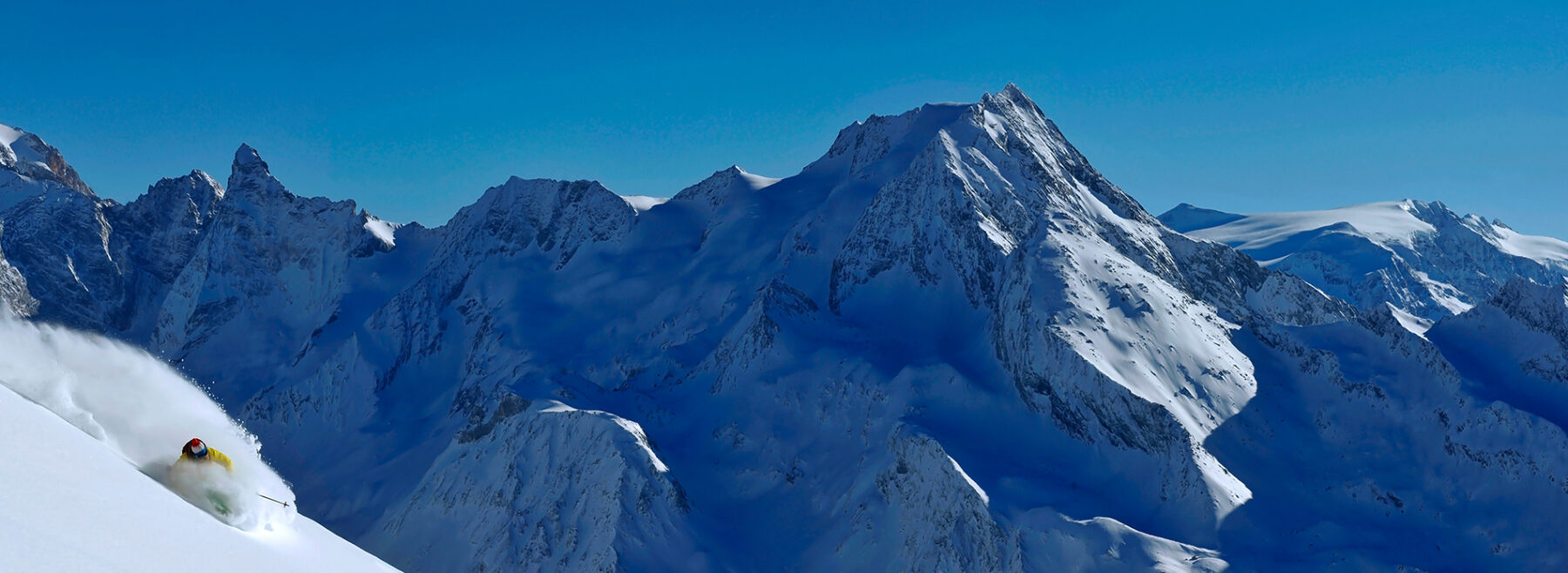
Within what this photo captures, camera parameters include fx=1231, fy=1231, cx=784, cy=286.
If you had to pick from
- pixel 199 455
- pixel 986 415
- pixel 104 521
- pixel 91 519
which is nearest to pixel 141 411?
pixel 199 455

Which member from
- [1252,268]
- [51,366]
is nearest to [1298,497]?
[1252,268]

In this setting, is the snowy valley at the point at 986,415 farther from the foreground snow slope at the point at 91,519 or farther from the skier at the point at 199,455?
the foreground snow slope at the point at 91,519

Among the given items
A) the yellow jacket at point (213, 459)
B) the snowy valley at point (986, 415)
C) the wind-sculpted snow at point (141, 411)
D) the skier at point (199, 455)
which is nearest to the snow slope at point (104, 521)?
the wind-sculpted snow at point (141, 411)

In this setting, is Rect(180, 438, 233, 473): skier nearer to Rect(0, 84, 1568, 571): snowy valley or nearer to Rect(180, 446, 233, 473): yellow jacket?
Rect(180, 446, 233, 473): yellow jacket

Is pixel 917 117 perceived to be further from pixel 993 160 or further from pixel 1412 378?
pixel 1412 378

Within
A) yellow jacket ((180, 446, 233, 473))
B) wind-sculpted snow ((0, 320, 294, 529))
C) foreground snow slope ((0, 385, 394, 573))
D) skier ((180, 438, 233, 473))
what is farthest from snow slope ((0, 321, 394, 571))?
skier ((180, 438, 233, 473))

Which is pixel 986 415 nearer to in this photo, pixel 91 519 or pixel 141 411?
pixel 141 411

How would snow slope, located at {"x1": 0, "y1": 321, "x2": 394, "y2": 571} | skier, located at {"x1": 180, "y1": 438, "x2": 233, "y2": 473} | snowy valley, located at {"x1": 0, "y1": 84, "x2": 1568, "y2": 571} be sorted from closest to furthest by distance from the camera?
1. snow slope, located at {"x1": 0, "y1": 321, "x2": 394, "y2": 571}
2. skier, located at {"x1": 180, "y1": 438, "x2": 233, "y2": 473}
3. snowy valley, located at {"x1": 0, "y1": 84, "x2": 1568, "y2": 571}
